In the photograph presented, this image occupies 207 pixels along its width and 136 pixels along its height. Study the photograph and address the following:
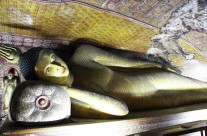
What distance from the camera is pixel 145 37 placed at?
3438mm

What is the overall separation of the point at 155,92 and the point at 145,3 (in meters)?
1.15

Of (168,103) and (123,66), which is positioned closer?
(168,103)

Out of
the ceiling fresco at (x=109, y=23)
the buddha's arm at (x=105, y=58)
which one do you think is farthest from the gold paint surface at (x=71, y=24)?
the buddha's arm at (x=105, y=58)

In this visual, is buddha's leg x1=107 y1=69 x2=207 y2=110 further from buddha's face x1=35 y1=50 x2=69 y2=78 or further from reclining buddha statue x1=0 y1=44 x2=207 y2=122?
buddha's face x1=35 y1=50 x2=69 y2=78

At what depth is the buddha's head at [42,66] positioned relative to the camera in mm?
1973

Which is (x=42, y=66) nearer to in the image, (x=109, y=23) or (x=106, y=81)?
(x=106, y=81)

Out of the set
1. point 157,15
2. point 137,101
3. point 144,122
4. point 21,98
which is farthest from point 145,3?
point 21,98

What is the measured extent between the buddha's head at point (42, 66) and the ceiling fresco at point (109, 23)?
0.69 m

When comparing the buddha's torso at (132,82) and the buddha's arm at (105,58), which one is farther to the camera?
the buddha's arm at (105,58)

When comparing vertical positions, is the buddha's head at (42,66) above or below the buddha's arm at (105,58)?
below

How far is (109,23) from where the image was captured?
296 cm

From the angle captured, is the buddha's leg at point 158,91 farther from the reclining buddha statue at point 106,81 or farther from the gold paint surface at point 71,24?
→ the gold paint surface at point 71,24

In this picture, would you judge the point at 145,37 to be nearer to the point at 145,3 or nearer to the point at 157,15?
the point at 157,15

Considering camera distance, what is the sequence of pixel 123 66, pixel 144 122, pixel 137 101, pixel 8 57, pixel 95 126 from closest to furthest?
pixel 95 126
pixel 144 122
pixel 8 57
pixel 137 101
pixel 123 66
